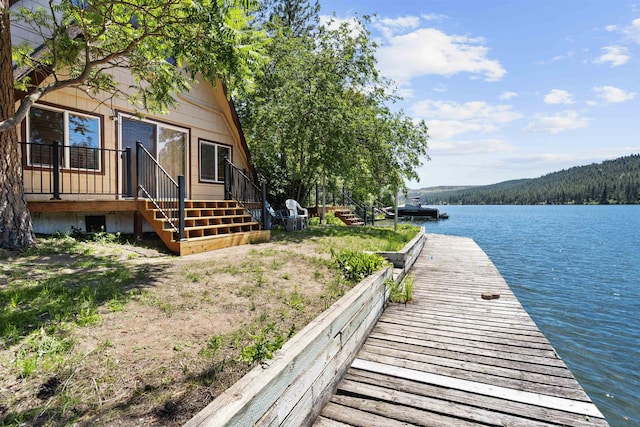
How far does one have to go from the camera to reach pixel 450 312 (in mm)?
5008

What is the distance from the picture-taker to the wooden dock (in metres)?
2.58

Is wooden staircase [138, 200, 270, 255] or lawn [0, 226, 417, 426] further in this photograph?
wooden staircase [138, 200, 270, 255]

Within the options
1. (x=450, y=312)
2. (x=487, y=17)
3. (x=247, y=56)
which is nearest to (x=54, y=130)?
(x=247, y=56)

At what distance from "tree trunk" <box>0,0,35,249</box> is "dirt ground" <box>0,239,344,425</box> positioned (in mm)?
883

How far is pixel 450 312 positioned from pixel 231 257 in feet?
12.3

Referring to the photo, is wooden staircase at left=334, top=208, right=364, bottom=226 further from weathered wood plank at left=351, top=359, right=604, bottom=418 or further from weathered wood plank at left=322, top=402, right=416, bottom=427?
weathered wood plank at left=322, top=402, right=416, bottom=427

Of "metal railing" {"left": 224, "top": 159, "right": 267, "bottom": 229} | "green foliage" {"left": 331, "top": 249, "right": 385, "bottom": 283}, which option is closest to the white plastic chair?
"metal railing" {"left": 224, "top": 159, "right": 267, "bottom": 229}

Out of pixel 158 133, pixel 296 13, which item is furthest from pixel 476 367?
pixel 296 13

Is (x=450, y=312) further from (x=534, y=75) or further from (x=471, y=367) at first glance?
(x=534, y=75)

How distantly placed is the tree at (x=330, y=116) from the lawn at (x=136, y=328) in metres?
6.65

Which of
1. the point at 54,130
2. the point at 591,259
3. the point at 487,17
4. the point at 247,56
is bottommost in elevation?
the point at 591,259

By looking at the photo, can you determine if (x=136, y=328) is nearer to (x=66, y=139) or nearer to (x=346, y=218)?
(x=66, y=139)

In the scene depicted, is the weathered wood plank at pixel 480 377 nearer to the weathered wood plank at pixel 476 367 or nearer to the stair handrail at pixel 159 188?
the weathered wood plank at pixel 476 367

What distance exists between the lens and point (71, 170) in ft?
23.4
